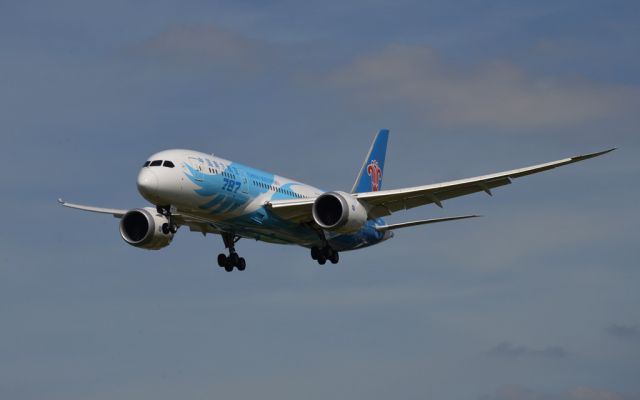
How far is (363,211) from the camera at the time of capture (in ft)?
168

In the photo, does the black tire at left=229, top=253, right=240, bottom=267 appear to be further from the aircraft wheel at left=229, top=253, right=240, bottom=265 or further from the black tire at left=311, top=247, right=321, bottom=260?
the black tire at left=311, top=247, right=321, bottom=260

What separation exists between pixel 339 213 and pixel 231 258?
7.27m

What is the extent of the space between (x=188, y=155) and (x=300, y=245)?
9.70 meters

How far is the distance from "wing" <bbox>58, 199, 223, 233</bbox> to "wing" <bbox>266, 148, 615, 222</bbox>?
3.42 metres

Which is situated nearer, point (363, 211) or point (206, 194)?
point (206, 194)

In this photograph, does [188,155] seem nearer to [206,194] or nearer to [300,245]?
[206,194]

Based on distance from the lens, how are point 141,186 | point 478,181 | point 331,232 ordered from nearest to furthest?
point 141,186
point 478,181
point 331,232

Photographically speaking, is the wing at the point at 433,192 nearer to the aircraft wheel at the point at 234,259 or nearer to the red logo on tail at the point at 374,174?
the aircraft wheel at the point at 234,259

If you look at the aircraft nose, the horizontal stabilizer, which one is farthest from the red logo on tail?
the aircraft nose

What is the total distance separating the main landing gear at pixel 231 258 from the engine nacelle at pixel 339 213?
5820 millimetres

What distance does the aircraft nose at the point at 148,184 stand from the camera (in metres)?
45.7

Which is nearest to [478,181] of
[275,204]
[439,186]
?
[439,186]

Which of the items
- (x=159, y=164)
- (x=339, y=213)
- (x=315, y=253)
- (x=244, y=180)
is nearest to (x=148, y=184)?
A: (x=159, y=164)

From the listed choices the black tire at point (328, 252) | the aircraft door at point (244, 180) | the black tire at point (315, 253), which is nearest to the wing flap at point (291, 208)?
the aircraft door at point (244, 180)
